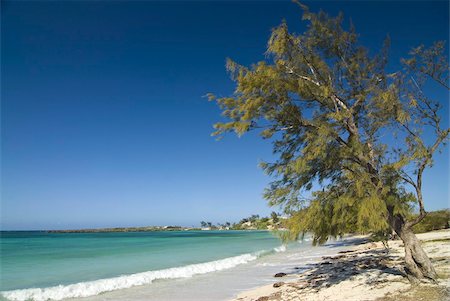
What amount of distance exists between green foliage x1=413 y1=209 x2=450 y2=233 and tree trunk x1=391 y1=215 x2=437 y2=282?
1209 inches

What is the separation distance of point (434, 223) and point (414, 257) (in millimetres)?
32278

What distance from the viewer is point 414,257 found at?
28.2ft

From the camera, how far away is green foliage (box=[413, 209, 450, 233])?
3484 cm

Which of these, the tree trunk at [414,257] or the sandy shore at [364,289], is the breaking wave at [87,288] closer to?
the sandy shore at [364,289]

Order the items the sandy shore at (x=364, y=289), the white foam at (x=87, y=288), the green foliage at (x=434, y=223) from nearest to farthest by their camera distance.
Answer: the sandy shore at (x=364, y=289) → the white foam at (x=87, y=288) → the green foliage at (x=434, y=223)

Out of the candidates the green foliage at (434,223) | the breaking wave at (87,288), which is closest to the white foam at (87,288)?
the breaking wave at (87,288)

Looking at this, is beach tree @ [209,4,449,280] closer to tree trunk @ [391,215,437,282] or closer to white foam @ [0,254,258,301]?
tree trunk @ [391,215,437,282]

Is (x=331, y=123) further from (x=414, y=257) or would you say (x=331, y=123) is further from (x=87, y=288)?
(x=87, y=288)

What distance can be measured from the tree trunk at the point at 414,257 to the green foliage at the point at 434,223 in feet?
101

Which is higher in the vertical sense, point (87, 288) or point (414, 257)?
point (414, 257)

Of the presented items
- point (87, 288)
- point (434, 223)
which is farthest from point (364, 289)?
point (434, 223)

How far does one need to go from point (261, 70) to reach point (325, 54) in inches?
96.3

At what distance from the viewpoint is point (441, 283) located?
321 inches

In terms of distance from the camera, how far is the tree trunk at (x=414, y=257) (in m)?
8.47
